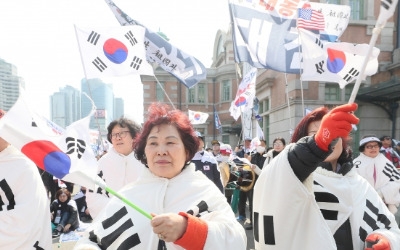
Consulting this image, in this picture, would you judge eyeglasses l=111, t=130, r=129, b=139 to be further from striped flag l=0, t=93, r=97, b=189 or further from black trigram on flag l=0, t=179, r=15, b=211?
striped flag l=0, t=93, r=97, b=189

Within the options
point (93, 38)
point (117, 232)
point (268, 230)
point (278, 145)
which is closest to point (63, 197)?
point (93, 38)

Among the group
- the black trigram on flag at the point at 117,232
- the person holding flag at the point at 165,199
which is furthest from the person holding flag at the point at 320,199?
the black trigram on flag at the point at 117,232

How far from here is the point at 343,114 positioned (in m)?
1.37

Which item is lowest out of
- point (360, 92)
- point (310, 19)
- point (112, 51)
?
point (112, 51)

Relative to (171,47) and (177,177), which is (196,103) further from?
(177,177)

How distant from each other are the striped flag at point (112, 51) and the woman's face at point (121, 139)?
1.33 meters

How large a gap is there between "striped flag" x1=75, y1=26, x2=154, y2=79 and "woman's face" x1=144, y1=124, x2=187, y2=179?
278 cm

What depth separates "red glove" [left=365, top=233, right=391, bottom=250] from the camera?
1.75 meters

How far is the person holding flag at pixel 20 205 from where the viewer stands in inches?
92.0

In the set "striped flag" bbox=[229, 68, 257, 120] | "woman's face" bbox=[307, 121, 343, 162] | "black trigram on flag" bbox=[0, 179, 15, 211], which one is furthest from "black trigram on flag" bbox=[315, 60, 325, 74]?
"striped flag" bbox=[229, 68, 257, 120]

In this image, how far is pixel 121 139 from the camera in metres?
3.28

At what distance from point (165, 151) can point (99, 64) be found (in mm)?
3044

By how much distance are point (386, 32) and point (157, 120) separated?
13953 millimetres

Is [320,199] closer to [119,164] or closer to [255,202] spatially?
[255,202]
